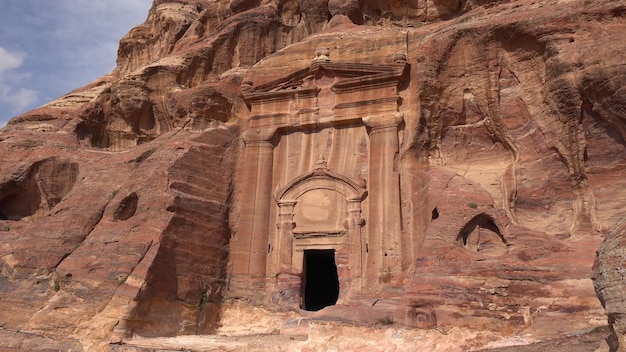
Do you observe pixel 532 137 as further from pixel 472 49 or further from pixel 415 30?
pixel 415 30

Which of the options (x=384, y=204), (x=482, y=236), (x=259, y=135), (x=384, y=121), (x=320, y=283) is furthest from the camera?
(x=320, y=283)

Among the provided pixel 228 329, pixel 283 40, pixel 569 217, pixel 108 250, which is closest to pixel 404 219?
pixel 569 217

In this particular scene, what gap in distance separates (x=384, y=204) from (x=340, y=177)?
5.94 feet

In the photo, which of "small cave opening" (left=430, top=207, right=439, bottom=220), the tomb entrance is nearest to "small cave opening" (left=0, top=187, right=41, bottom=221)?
the tomb entrance

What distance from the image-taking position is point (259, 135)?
59.9 feet

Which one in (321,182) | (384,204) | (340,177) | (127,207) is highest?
(340,177)

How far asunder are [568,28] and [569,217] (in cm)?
468

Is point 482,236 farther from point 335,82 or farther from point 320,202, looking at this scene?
point 335,82

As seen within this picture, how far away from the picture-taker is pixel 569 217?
12.6 metres

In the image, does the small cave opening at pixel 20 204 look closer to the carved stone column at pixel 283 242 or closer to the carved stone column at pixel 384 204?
the carved stone column at pixel 283 242

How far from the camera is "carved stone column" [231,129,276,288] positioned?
54.5 feet

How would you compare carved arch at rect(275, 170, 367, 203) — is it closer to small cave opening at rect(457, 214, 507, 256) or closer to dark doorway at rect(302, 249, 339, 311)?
dark doorway at rect(302, 249, 339, 311)

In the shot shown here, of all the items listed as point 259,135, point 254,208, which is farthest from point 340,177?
point 259,135

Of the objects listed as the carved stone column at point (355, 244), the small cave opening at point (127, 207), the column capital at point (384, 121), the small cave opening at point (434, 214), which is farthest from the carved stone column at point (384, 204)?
the small cave opening at point (127, 207)
